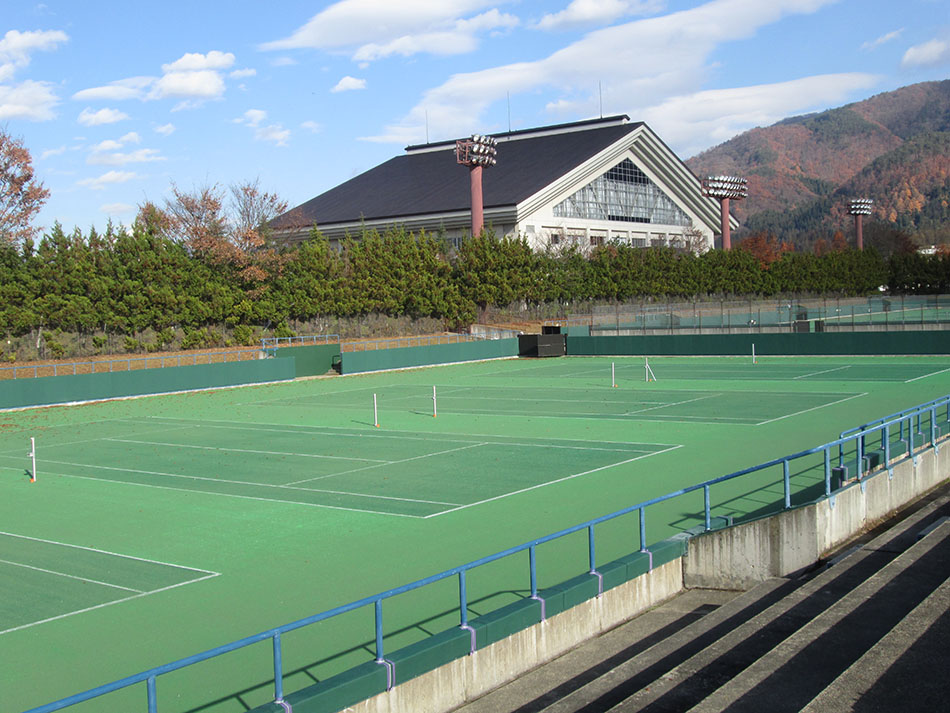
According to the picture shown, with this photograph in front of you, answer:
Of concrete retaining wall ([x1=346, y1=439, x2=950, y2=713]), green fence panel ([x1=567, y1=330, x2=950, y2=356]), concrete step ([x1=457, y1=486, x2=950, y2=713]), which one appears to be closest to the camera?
concrete step ([x1=457, y1=486, x2=950, y2=713])

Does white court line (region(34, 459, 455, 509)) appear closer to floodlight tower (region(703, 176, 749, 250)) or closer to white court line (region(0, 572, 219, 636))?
white court line (region(0, 572, 219, 636))

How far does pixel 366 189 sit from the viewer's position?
374 feet

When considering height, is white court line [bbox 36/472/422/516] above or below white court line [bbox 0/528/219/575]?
below

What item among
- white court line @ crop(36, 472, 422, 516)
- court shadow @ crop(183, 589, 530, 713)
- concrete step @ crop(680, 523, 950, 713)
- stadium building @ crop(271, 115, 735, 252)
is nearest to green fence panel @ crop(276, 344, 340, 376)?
white court line @ crop(36, 472, 422, 516)

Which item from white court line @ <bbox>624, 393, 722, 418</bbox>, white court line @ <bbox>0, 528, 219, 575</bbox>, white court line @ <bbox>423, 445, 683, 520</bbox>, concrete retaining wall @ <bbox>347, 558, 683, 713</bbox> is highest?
concrete retaining wall @ <bbox>347, 558, 683, 713</bbox>

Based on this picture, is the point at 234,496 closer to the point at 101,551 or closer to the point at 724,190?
the point at 101,551

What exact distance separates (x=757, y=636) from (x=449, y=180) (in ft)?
331

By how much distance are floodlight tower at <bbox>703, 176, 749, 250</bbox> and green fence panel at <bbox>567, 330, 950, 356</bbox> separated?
57470 mm

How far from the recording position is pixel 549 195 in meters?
96.3

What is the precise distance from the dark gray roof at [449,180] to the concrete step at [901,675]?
82.7 meters

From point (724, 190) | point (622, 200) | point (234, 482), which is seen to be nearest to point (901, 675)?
point (234, 482)

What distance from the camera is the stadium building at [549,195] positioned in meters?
96.1

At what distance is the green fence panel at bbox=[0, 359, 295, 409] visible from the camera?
133ft

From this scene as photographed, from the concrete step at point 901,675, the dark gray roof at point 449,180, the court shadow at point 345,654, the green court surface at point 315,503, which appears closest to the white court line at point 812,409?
the green court surface at point 315,503
